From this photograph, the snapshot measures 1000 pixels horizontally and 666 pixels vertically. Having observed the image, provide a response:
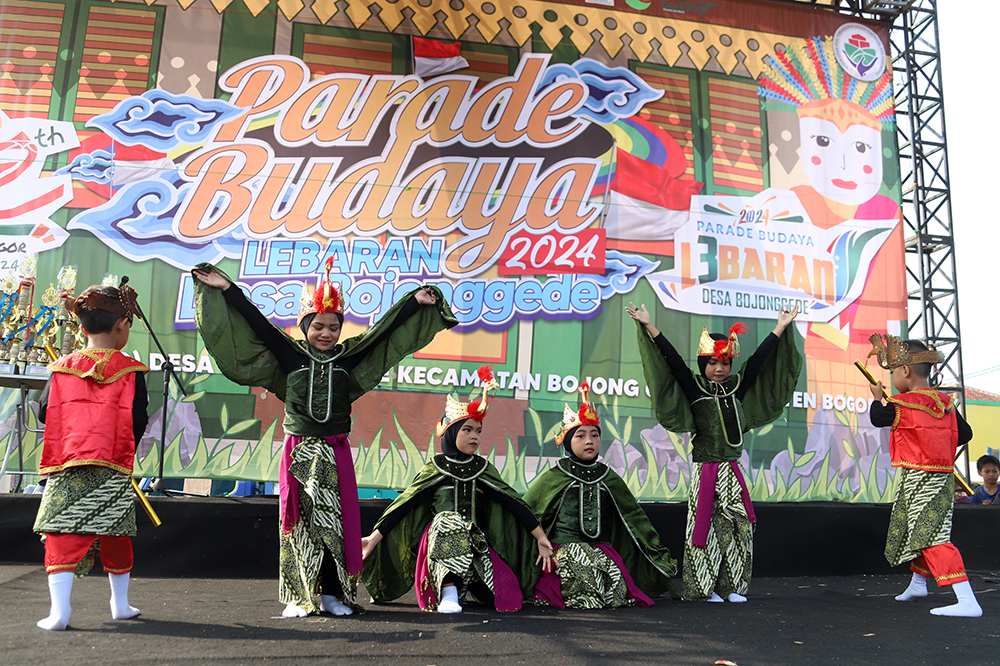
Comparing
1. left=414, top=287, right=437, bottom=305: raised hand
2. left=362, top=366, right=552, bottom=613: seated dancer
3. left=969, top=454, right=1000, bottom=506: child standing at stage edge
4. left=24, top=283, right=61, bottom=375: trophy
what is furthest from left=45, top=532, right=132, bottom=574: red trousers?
left=969, top=454, right=1000, bottom=506: child standing at stage edge

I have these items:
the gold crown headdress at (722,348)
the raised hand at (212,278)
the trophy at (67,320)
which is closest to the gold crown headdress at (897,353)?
the gold crown headdress at (722,348)

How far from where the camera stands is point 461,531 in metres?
3.11

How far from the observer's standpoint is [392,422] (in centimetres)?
485

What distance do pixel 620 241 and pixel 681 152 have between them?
870mm

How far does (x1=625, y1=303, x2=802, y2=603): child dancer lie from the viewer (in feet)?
11.3

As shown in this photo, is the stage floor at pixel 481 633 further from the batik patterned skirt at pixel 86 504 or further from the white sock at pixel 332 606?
the batik patterned skirt at pixel 86 504

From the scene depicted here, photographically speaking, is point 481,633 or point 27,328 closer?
point 481,633

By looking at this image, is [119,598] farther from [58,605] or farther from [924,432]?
[924,432]

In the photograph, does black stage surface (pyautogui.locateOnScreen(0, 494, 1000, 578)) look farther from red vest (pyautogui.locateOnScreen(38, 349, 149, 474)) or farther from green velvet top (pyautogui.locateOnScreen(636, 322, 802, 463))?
red vest (pyautogui.locateOnScreen(38, 349, 149, 474))

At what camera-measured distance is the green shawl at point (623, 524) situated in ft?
11.3

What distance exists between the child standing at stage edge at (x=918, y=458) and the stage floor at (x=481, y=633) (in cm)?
25

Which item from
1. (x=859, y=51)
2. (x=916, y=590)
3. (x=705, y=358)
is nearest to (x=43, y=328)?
(x=705, y=358)

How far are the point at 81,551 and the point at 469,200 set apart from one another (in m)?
3.35

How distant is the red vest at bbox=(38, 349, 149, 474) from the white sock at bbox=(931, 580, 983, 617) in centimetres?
323
